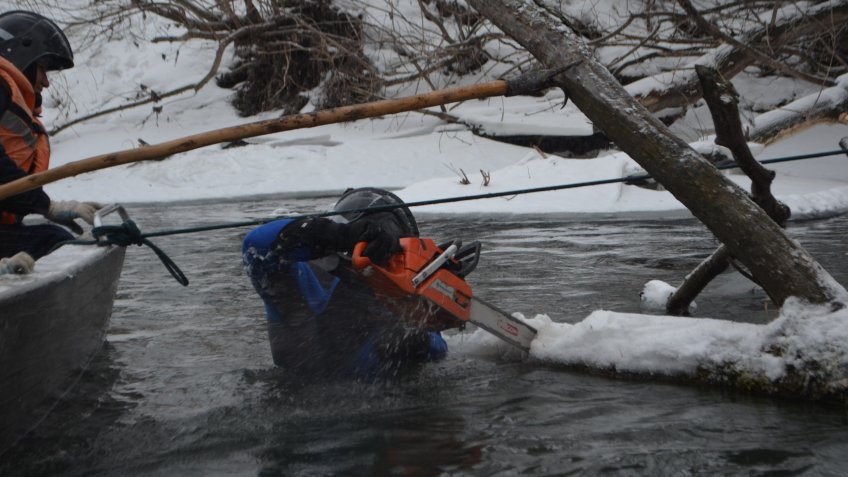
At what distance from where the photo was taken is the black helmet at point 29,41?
4.27m

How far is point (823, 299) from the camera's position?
3.41 m

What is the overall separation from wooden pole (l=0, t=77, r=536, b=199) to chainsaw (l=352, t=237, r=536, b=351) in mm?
535

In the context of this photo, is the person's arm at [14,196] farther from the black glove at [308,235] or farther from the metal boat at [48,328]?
the black glove at [308,235]

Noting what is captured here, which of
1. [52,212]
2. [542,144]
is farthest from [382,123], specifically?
[52,212]

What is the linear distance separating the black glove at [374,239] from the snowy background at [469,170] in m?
1.01

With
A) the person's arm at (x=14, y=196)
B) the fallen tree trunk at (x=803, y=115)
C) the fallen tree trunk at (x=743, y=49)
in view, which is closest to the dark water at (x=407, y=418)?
the person's arm at (x=14, y=196)

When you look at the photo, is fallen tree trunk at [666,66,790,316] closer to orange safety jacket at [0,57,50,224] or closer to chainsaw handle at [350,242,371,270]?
chainsaw handle at [350,242,371,270]

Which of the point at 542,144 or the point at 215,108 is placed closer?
the point at 542,144

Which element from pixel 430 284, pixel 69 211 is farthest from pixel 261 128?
pixel 69 211

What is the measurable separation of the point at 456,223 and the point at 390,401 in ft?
19.9

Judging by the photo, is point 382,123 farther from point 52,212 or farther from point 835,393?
point 835,393

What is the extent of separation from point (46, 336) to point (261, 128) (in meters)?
1.11

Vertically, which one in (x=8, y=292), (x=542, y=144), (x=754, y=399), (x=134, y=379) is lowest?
(x=134, y=379)

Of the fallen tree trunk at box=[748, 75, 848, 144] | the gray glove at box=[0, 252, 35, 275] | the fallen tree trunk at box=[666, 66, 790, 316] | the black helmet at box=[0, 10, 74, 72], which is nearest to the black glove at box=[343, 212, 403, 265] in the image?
the gray glove at box=[0, 252, 35, 275]
